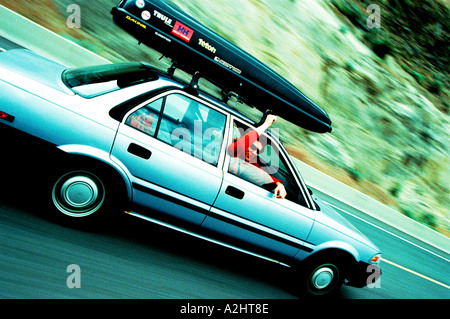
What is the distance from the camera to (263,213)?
3.99m

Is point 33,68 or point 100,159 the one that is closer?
point 100,159

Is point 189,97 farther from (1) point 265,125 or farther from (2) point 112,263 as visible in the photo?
(2) point 112,263

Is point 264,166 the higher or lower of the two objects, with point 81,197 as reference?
higher

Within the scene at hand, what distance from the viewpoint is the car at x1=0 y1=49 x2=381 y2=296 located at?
3.24 m

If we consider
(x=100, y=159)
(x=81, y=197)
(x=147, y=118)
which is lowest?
(x=81, y=197)

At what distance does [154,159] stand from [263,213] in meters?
1.32

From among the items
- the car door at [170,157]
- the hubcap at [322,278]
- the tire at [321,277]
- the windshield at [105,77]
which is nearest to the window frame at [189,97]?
the car door at [170,157]

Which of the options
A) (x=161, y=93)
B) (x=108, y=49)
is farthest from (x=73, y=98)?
(x=108, y=49)

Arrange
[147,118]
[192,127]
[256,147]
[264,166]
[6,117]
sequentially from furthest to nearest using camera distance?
[264,166], [256,147], [192,127], [147,118], [6,117]

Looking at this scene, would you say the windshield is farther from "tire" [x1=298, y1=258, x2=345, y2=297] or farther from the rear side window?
"tire" [x1=298, y1=258, x2=345, y2=297]

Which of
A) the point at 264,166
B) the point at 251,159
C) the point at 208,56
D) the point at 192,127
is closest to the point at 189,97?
the point at 192,127

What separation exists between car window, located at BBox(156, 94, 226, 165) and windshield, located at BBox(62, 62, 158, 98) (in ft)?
1.29

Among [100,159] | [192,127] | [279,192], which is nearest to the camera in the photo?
[100,159]

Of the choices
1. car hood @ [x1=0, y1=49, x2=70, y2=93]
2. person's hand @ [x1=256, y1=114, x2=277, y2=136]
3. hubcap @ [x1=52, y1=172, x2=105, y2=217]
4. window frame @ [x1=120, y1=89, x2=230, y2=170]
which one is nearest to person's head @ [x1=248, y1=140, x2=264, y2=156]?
person's hand @ [x1=256, y1=114, x2=277, y2=136]
